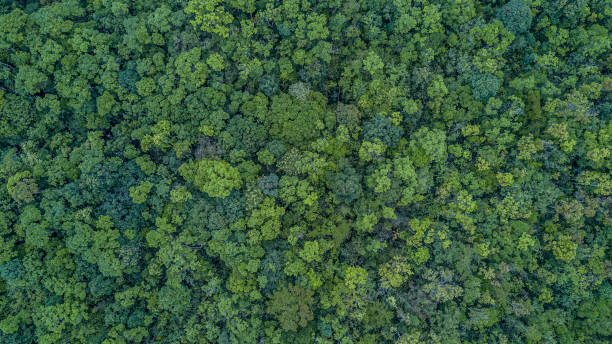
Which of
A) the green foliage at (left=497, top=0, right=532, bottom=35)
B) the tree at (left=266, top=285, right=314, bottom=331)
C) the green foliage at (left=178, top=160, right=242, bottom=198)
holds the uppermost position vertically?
the green foliage at (left=497, top=0, right=532, bottom=35)

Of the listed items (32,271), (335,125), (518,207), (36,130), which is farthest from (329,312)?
(36,130)

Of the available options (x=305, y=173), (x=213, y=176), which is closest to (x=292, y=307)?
(x=305, y=173)

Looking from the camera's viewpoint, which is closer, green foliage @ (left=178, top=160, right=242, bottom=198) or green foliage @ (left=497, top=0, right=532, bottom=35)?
green foliage @ (left=178, top=160, right=242, bottom=198)

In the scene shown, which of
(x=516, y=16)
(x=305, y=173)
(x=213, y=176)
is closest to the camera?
(x=213, y=176)

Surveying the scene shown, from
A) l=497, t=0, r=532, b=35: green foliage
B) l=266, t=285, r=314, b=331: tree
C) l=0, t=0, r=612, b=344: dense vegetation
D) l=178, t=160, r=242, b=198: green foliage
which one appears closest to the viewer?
l=266, t=285, r=314, b=331: tree

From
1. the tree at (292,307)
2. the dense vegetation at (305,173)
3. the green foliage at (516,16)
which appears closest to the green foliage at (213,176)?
the dense vegetation at (305,173)

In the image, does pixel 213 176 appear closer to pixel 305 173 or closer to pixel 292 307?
pixel 305 173

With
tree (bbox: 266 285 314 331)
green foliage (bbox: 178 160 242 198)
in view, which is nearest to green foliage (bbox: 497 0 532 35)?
green foliage (bbox: 178 160 242 198)

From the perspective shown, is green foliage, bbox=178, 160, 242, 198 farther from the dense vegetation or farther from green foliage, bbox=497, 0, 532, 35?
green foliage, bbox=497, 0, 532, 35

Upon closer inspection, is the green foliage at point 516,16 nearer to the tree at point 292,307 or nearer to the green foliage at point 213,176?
the green foliage at point 213,176
